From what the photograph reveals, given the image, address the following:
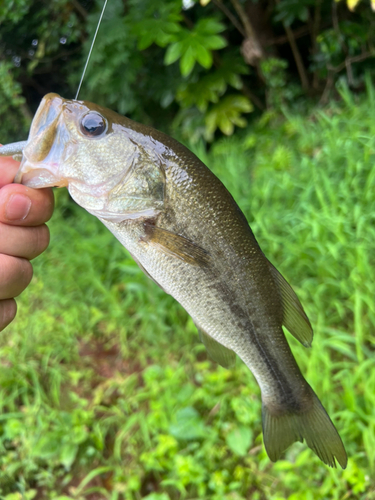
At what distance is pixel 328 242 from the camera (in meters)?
2.05

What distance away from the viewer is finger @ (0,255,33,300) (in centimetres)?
97

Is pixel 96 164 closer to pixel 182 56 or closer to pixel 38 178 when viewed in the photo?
pixel 38 178

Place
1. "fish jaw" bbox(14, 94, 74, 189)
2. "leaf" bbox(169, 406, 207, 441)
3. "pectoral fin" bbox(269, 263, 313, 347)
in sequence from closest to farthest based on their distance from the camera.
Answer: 1. "fish jaw" bbox(14, 94, 74, 189)
2. "pectoral fin" bbox(269, 263, 313, 347)
3. "leaf" bbox(169, 406, 207, 441)

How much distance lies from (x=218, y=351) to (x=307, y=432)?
12.8 inches

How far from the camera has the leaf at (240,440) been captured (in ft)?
5.78

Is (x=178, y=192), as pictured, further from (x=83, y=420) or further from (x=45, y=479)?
(x=45, y=479)

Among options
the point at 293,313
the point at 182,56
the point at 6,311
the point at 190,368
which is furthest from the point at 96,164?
the point at 182,56

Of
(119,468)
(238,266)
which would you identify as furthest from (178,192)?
(119,468)

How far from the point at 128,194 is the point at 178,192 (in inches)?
5.2

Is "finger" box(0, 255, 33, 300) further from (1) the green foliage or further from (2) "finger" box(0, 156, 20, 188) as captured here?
(1) the green foliage

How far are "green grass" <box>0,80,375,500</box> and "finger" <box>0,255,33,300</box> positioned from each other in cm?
131

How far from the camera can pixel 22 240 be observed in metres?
0.98

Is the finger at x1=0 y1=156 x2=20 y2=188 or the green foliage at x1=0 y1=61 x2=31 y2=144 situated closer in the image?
the finger at x1=0 y1=156 x2=20 y2=188

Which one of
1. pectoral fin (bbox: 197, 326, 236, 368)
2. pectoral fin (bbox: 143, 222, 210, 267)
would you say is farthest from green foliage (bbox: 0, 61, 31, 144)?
pectoral fin (bbox: 197, 326, 236, 368)
